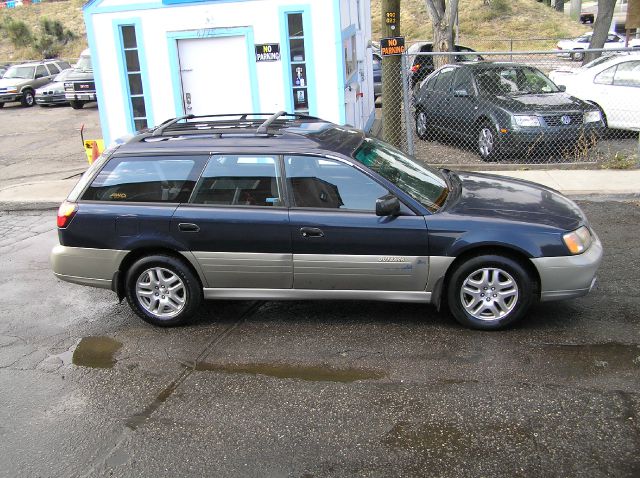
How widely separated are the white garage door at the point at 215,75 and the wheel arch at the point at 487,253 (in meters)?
6.67

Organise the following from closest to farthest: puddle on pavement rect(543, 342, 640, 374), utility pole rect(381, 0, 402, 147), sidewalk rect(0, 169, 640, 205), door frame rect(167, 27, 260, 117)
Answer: puddle on pavement rect(543, 342, 640, 374)
sidewalk rect(0, 169, 640, 205)
utility pole rect(381, 0, 402, 147)
door frame rect(167, 27, 260, 117)

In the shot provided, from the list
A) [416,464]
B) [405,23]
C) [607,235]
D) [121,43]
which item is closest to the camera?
[416,464]

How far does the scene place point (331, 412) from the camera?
4.02m

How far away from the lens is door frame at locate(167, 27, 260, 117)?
10.4 meters

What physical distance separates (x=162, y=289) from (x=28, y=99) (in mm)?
22422

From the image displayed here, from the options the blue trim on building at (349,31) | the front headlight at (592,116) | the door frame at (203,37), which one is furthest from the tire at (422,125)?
the door frame at (203,37)

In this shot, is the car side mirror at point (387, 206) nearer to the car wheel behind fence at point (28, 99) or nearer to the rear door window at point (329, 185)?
the rear door window at point (329, 185)

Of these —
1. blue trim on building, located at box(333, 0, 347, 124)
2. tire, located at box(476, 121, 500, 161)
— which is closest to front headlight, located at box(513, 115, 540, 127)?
tire, located at box(476, 121, 500, 161)

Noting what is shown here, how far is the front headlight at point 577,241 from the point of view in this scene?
4773 mm

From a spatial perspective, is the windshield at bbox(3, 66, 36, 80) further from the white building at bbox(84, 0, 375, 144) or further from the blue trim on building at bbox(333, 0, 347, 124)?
the blue trim on building at bbox(333, 0, 347, 124)

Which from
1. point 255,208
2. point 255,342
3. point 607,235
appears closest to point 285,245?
point 255,208

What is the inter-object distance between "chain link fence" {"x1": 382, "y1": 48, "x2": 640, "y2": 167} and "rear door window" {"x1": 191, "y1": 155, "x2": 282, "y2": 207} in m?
5.05

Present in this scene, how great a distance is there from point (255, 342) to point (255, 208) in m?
1.06

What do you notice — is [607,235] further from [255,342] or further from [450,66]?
[450,66]
